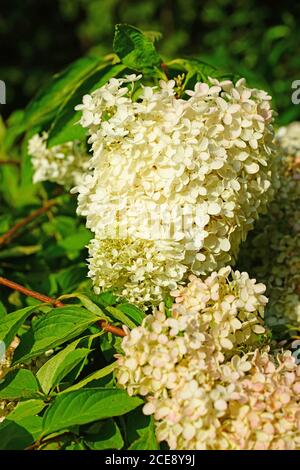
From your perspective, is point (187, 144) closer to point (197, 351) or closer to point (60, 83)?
point (197, 351)

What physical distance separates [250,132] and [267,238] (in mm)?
322

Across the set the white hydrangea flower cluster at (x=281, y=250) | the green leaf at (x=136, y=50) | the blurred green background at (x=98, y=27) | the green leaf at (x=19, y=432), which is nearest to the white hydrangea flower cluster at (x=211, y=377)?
the green leaf at (x=19, y=432)

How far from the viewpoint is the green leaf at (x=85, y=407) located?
818 mm

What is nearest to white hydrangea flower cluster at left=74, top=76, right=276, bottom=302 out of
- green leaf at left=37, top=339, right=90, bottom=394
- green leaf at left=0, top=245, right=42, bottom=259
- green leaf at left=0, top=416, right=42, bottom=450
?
green leaf at left=37, top=339, right=90, bottom=394

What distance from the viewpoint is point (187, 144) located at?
0.97 meters

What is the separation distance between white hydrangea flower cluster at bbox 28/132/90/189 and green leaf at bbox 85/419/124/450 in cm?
81

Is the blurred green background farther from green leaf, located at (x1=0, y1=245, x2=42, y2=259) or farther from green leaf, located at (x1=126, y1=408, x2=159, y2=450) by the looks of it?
green leaf, located at (x1=126, y1=408, x2=159, y2=450)

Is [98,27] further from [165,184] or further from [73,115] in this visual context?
[165,184]

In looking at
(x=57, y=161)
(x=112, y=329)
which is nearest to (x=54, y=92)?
(x=57, y=161)

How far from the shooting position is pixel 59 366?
92 cm

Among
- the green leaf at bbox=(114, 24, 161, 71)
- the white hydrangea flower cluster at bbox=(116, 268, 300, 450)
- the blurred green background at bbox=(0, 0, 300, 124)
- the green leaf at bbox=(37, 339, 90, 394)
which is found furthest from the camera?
the blurred green background at bbox=(0, 0, 300, 124)

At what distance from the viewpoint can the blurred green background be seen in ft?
14.6

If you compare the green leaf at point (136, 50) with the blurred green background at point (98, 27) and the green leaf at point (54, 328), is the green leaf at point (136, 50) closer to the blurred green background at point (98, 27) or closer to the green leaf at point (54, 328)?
the green leaf at point (54, 328)

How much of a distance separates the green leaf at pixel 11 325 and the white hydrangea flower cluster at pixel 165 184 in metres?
0.11
